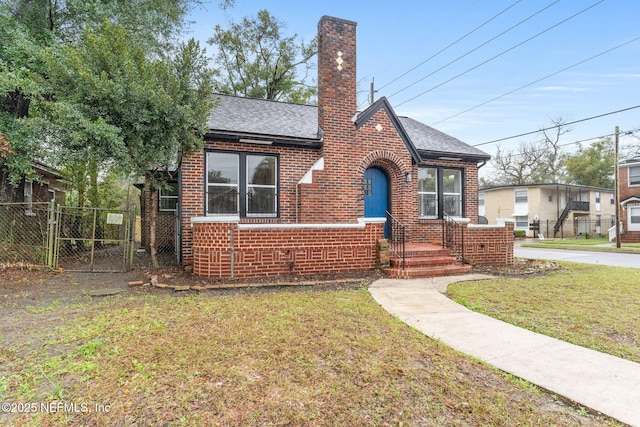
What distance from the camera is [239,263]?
23.0 feet

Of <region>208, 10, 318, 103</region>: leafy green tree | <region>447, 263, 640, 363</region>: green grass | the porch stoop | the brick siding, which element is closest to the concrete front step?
the porch stoop

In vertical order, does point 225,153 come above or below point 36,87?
below

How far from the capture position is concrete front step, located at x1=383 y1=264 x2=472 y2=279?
25.1 feet

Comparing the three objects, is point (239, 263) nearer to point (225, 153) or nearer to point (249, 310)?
point (249, 310)

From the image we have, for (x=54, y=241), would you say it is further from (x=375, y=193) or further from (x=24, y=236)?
(x=375, y=193)

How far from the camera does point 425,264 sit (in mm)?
8188

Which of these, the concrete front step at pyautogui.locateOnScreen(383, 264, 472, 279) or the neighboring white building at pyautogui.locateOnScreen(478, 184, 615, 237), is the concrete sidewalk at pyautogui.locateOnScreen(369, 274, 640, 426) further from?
the neighboring white building at pyautogui.locateOnScreen(478, 184, 615, 237)

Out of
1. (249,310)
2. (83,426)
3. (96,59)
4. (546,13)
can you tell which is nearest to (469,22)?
(546,13)

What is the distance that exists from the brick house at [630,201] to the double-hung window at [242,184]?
3100 centimetres

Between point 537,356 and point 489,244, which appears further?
point 489,244

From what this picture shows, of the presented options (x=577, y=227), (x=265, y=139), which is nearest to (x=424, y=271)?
(x=265, y=139)

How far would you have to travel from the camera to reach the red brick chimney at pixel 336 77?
9.13m

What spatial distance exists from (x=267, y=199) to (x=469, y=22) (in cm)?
1291

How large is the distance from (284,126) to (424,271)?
577 cm
